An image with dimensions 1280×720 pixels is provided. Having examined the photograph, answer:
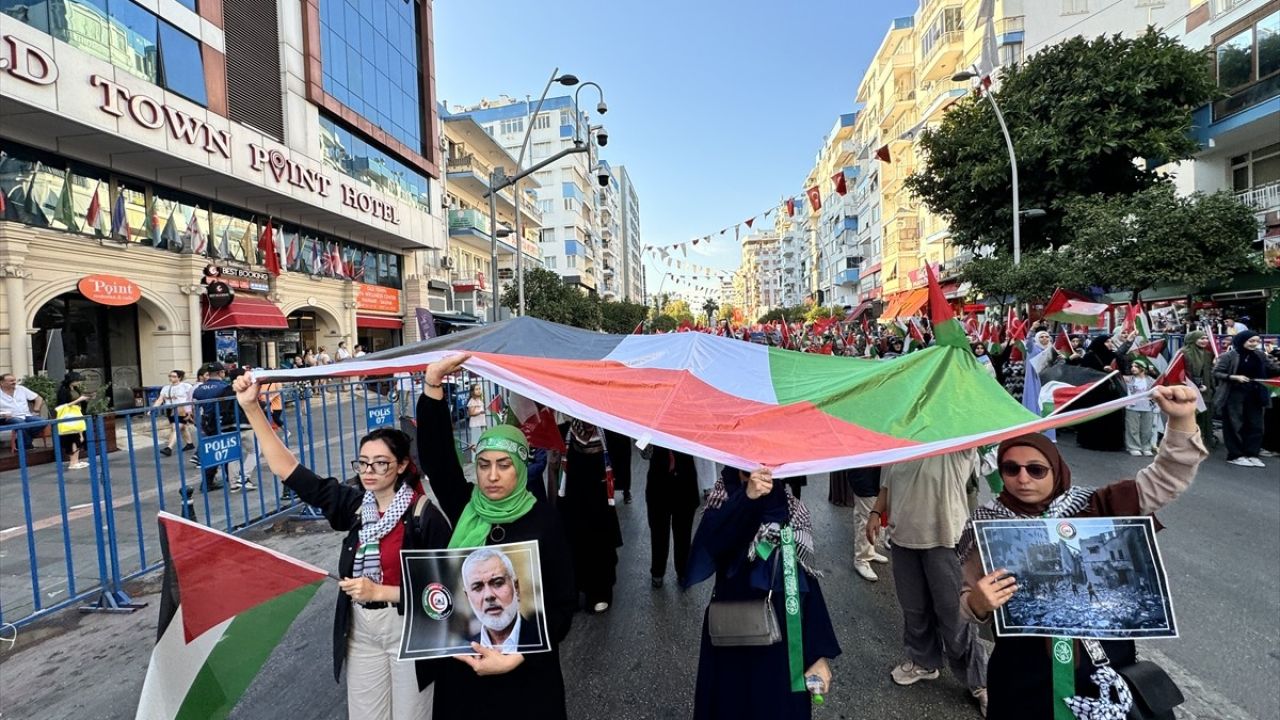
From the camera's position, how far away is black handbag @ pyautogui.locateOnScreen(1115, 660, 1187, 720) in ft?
6.24

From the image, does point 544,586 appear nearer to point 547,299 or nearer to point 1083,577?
point 1083,577

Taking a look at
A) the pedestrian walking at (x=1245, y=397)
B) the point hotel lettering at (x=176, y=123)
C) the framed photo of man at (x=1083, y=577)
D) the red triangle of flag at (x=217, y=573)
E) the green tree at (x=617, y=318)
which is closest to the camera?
the framed photo of man at (x=1083, y=577)

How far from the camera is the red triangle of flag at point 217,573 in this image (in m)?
2.48

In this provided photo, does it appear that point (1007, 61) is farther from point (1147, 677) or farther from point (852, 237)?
point (1147, 677)

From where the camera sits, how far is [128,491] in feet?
26.3

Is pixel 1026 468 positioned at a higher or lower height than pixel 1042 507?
higher

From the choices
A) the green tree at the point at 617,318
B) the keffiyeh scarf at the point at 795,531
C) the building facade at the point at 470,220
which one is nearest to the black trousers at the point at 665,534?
the keffiyeh scarf at the point at 795,531

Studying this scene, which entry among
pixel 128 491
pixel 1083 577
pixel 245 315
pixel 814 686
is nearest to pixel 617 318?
pixel 245 315

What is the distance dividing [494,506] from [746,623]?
3.79ft

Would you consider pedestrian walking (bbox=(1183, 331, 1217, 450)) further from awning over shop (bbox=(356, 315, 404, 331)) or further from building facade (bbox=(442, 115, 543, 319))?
building facade (bbox=(442, 115, 543, 319))

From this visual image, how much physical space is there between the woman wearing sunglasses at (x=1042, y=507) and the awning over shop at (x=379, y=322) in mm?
27590

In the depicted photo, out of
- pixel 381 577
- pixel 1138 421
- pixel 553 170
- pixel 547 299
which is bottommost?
pixel 1138 421

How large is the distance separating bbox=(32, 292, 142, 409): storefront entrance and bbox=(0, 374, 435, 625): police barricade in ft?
18.7

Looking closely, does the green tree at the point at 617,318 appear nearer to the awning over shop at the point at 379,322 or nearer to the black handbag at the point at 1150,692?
the awning over shop at the point at 379,322
